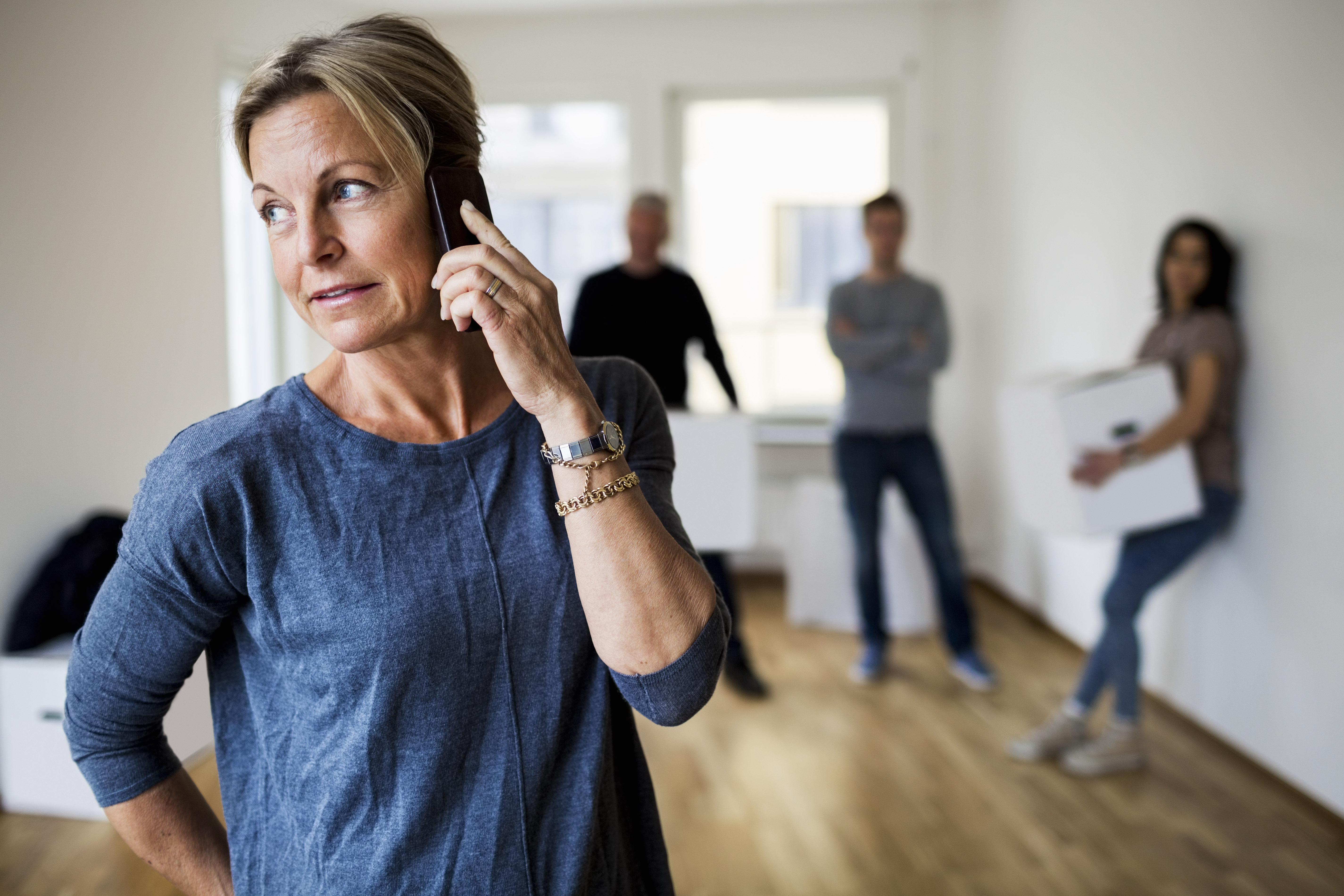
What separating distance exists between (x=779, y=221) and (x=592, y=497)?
5.03 m

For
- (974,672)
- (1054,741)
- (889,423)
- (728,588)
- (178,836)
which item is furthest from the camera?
(889,423)

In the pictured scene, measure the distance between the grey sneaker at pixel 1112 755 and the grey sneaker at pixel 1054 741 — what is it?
0.07 metres

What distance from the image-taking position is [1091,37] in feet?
13.1

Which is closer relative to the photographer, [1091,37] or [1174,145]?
[1174,145]

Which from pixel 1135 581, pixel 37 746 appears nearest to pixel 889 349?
pixel 1135 581

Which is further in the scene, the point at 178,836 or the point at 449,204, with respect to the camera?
the point at 178,836

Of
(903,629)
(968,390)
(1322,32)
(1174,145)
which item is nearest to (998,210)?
(968,390)

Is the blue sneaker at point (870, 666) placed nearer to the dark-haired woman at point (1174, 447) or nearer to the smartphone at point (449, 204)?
the dark-haired woman at point (1174, 447)

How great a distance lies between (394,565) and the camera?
2.70 feet

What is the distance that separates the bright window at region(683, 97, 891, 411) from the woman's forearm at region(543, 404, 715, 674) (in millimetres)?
4813

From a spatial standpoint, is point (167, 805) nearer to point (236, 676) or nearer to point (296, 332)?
point (236, 676)

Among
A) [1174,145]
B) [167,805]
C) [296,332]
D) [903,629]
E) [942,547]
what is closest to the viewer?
[167,805]

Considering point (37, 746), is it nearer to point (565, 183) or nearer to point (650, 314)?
point (650, 314)

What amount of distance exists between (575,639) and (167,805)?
0.42m
